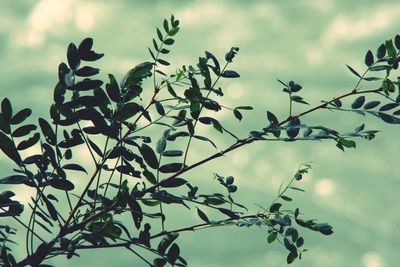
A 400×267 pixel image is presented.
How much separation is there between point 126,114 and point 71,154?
40cm

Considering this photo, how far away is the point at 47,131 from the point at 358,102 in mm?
1298

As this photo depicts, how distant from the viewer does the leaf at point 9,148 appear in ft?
8.45

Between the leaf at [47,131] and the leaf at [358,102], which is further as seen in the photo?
the leaf at [358,102]

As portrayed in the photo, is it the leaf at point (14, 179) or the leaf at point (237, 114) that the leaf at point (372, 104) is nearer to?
the leaf at point (237, 114)

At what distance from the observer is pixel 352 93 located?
2.93 m

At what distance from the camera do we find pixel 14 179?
2609 millimetres

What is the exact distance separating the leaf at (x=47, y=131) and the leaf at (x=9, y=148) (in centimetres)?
14

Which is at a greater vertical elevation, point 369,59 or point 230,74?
point 369,59

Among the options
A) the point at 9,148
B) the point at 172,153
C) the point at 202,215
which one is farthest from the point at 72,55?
the point at 202,215

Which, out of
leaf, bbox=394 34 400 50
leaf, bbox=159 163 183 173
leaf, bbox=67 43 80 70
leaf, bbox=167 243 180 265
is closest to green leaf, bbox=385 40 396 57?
leaf, bbox=394 34 400 50

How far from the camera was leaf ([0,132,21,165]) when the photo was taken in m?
2.58

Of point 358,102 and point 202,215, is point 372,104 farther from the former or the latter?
point 202,215

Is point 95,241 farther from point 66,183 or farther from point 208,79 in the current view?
point 208,79

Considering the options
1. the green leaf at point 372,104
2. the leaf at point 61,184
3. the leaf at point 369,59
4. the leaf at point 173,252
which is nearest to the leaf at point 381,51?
the leaf at point 369,59
